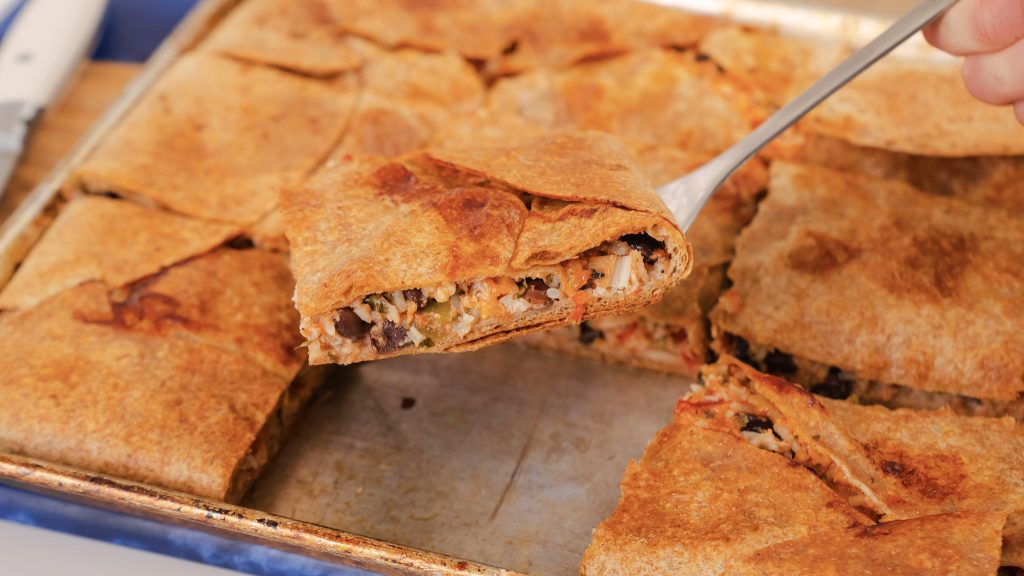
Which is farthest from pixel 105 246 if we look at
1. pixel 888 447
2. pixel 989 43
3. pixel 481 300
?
pixel 989 43

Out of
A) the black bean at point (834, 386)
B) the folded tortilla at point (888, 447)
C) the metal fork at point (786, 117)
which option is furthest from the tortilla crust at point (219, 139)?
the black bean at point (834, 386)

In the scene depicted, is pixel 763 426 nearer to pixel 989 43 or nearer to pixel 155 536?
pixel 989 43

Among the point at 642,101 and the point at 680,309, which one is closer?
the point at 680,309

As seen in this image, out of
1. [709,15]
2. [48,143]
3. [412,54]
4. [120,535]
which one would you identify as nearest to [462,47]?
[412,54]

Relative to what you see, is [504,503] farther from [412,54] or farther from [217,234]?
[412,54]

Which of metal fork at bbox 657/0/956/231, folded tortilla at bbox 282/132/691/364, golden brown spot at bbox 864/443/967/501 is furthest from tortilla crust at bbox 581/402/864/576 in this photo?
metal fork at bbox 657/0/956/231

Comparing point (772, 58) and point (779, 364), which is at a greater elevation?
point (772, 58)

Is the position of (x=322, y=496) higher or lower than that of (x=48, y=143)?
lower
